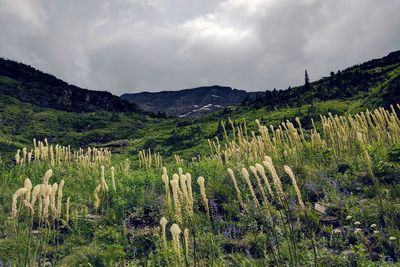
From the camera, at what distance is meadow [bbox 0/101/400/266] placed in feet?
19.5

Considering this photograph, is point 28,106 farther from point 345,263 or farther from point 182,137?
point 345,263

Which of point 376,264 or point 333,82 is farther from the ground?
point 333,82

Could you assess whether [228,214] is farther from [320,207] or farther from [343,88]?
[343,88]

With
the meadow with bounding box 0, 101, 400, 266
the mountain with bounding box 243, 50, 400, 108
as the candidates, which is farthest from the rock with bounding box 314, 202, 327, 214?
the mountain with bounding box 243, 50, 400, 108

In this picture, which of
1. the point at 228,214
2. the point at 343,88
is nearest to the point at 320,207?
the point at 228,214

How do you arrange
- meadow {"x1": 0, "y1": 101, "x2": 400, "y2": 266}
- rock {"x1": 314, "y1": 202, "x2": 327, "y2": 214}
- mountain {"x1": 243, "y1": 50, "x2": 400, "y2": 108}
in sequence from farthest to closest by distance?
mountain {"x1": 243, "y1": 50, "x2": 400, "y2": 108} → rock {"x1": 314, "y1": 202, "x2": 327, "y2": 214} → meadow {"x1": 0, "y1": 101, "x2": 400, "y2": 266}

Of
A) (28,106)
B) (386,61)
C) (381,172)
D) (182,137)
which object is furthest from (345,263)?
(28,106)

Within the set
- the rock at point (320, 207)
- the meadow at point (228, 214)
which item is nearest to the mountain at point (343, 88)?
the meadow at point (228, 214)

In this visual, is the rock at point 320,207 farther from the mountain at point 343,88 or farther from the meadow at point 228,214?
the mountain at point 343,88

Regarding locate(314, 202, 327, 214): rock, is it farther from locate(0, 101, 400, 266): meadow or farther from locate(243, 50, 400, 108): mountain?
locate(243, 50, 400, 108): mountain

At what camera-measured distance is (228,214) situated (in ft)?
30.4

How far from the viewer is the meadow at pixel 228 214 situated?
595 cm

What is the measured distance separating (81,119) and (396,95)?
13595 cm

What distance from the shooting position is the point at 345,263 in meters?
6.29
